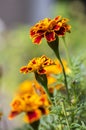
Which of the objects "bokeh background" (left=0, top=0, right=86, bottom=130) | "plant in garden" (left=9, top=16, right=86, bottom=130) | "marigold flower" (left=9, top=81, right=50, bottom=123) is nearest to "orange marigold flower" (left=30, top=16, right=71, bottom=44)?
"plant in garden" (left=9, top=16, right=86, bottom=130)

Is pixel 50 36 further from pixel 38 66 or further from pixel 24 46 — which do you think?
pixel 24 46

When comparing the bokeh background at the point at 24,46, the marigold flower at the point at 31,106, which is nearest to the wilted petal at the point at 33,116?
the marigold flower at the point at 31,106

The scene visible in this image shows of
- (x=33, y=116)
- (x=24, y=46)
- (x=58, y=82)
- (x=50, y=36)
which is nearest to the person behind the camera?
(x=50, y=36)

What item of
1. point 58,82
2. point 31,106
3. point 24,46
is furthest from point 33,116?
point 24,46

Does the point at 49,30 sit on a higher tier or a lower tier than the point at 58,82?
higher

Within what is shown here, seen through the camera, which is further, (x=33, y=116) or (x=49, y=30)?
(x=33, y=116)

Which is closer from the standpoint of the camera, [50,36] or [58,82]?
[50,36]

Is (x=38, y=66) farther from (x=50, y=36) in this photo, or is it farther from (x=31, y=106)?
(x=31, y=106)

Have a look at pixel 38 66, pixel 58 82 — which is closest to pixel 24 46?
pixel 58 82

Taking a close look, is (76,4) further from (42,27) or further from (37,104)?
(42,27)

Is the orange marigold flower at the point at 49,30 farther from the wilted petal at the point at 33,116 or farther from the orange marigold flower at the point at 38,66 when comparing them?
the wilted petal at the point at 33,116

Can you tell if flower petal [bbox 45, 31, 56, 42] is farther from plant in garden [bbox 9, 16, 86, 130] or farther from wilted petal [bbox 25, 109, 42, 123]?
wilted petal [bbox 25, 109, 42, 123]

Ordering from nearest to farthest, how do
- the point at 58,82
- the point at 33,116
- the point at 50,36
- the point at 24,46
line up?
the point at 50,36, the point at 58,82, the point at 33,116, the point at 24,46
